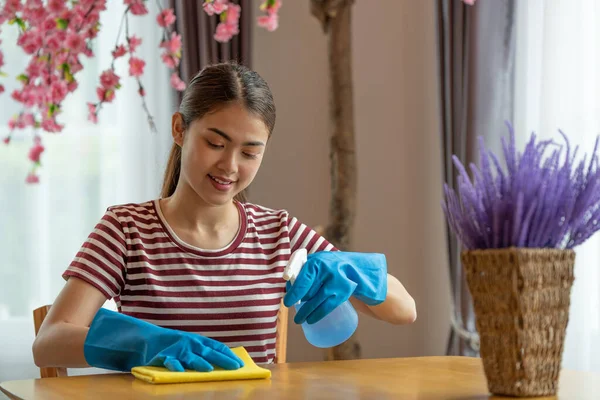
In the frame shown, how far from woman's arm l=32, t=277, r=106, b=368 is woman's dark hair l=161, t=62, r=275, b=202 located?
38 centimetres

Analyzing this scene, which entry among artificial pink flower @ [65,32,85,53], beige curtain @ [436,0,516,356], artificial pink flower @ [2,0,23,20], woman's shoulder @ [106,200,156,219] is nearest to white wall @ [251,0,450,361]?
beige curtain @ [436,0,516,356]

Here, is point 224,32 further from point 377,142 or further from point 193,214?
point 193,214

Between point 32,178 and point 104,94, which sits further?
point 32,178

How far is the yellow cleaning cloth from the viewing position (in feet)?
3.50

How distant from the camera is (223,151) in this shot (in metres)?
1.52

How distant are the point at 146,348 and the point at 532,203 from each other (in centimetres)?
58

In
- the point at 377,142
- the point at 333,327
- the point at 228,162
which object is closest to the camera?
the point at 333,327

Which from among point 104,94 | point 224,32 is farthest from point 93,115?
point 224,32

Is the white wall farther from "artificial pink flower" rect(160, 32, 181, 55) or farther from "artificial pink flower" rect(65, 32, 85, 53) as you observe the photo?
"artificial pink flower" rect(65, 32, 85, 53)

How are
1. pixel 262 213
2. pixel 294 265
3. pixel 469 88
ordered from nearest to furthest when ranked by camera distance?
pixel 294 265 < pixel 262 213 < pixel 469 88

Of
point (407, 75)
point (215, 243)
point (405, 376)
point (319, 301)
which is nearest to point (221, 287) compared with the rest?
point (215, 243)

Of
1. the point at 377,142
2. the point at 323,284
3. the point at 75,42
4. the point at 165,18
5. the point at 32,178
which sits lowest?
the point at 323,284

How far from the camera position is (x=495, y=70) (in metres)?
2.53

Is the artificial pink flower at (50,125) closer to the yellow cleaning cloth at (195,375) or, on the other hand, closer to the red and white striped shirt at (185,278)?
the red and white striped shirt at (185,278)
